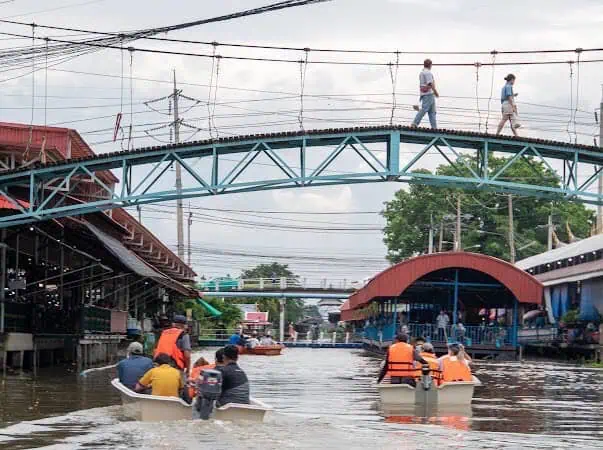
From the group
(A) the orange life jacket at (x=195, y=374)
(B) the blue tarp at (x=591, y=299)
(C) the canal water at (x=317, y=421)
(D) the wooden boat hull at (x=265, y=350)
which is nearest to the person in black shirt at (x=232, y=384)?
(A) the orange life jacket at (x=195, y=374)

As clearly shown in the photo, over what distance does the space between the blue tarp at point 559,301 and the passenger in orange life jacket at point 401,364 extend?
3519 centimetres

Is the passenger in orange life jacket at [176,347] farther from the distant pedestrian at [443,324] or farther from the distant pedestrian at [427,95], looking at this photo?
the distant pedestrian at [443,324]

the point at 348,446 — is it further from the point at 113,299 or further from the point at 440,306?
the point at 440,306

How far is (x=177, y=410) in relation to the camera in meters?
17.3

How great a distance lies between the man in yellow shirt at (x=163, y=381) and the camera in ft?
58.5

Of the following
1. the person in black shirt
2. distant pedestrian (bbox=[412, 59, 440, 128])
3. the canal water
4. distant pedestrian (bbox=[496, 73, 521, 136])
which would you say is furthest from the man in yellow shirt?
distant pedestrian (bbox=[496, 73, 521, 136])

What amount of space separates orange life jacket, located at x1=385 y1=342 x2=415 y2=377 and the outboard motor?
244 inches

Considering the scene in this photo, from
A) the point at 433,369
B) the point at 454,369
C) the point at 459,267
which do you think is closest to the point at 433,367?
the point at 433,369

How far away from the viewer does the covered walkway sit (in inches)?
1838

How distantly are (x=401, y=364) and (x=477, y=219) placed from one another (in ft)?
237

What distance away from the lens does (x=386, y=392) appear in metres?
22.3

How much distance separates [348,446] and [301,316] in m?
153

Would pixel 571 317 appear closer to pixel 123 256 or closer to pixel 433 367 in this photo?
pixel 123 256

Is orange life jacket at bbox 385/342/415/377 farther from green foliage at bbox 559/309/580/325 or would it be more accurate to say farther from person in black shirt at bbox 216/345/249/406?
green foliage at bbox 559/309/580/325
